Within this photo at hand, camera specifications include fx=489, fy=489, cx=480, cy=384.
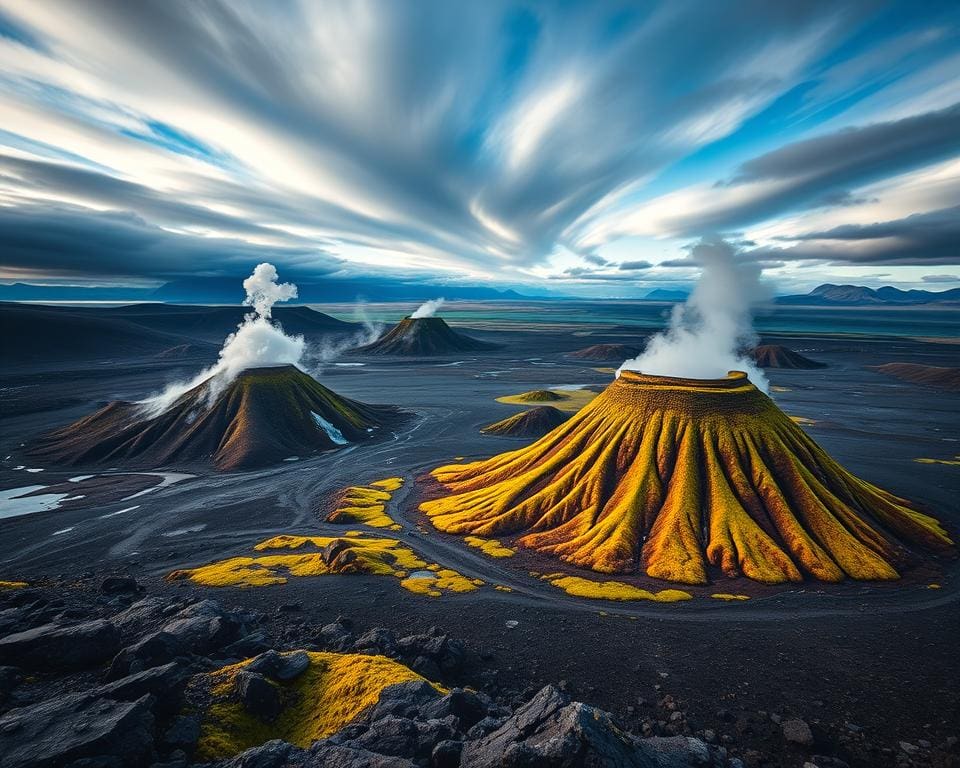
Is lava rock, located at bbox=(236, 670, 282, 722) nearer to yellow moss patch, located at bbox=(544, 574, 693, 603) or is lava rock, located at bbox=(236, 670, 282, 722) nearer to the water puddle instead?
yellow moss patch, located at bbox=(544, 574, 693, 603)

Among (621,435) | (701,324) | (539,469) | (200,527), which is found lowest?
(200,527)

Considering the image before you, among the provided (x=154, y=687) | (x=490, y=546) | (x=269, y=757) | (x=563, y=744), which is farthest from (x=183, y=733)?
(x=490, y=546)

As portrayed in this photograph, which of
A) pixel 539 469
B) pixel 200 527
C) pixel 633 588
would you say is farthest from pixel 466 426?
pixel 633 588

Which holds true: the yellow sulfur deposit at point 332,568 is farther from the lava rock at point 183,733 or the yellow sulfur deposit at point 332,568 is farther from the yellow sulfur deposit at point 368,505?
the lava rock at point 183,733

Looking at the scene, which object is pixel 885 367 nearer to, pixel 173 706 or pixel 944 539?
pixel 944 539

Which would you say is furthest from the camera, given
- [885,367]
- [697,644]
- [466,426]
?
[885,367]

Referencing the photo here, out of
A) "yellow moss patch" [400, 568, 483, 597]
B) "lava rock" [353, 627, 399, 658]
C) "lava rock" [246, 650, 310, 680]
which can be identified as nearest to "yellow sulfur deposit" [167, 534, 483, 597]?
"yellow moss patch" [400, 568, 483, 597]
